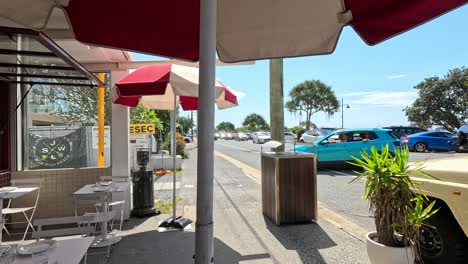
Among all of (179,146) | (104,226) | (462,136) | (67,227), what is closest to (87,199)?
(104,226)

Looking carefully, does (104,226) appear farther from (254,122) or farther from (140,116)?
(254,122)

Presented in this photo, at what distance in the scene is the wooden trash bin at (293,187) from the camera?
5.45 m

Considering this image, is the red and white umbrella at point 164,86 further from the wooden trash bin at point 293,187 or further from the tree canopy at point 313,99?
the tree canopy at point 313,99

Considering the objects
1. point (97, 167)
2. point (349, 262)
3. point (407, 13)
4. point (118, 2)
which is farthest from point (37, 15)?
point (97, 167)

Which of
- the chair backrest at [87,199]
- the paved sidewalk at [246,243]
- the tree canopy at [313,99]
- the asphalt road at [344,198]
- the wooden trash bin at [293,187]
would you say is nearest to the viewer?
the paved sidewalk at [246,243]

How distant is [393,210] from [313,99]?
51035 mm

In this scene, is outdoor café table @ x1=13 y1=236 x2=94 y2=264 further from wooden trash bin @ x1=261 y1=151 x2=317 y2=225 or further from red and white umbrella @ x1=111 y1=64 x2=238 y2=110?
wooden trash bin @ x1=261 y1=151 x2=317 y2=225

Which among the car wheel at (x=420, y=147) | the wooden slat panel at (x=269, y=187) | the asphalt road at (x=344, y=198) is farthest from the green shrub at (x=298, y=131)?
the wooden slat panel at (x=269, y=187)

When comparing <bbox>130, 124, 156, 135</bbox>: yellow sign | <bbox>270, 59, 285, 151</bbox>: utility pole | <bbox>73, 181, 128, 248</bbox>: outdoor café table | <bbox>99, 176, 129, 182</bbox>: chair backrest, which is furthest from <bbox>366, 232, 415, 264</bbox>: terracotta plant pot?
<bbox>130, 124, 156, 135</bbox>: yellow sign

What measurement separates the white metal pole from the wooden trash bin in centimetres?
362

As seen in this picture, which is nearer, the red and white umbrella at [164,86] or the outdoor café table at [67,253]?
the outdoor café table at [67,253]

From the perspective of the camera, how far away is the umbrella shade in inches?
90.2

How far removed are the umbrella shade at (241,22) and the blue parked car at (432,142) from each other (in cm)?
1940

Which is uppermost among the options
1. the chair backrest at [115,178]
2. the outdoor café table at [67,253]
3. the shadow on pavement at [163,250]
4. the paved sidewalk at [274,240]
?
the chair backrest at [115,178]
